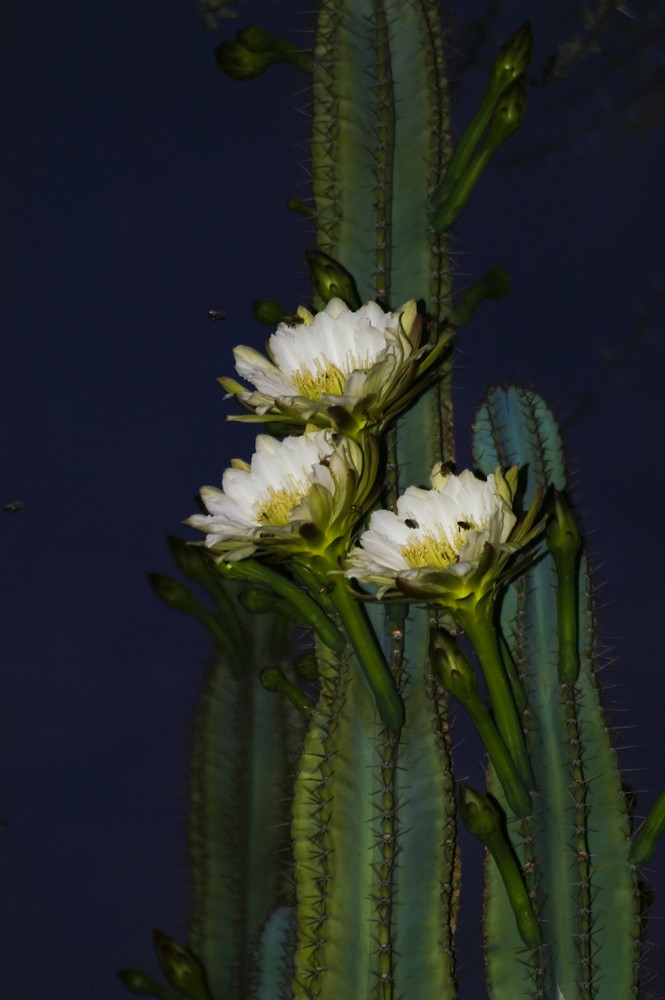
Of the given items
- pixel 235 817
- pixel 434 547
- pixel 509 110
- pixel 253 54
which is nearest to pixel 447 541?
pixel 434 547

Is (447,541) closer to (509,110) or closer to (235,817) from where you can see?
(509,110)

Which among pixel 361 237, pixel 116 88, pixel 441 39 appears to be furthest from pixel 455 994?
pixel 116 88

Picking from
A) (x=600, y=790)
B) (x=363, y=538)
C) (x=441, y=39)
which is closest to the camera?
(x=363, y=538)

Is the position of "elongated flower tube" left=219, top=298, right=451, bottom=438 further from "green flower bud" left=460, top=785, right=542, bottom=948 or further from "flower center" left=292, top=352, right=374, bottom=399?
"green flower bud" left=460, top=785, right=542, bottom=948

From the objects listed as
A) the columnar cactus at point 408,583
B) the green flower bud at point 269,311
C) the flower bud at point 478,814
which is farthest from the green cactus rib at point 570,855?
the green flower bud at point 269,311

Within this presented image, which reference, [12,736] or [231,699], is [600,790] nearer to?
[231,699]

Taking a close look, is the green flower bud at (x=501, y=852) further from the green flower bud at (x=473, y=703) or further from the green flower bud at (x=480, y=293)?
the green flower bud at (x=480, y=293)
